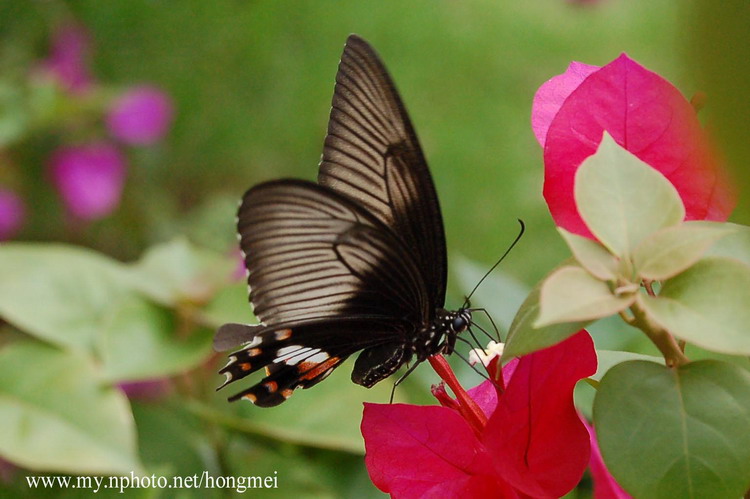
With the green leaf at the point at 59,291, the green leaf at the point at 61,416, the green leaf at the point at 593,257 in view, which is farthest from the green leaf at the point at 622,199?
the green leaf at the point at 59,291

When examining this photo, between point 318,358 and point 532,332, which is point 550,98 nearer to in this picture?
point 532,332

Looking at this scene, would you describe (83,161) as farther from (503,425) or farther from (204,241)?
(503,425)

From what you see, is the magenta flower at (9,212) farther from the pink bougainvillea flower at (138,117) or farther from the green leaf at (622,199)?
the green leaf at (622,199)

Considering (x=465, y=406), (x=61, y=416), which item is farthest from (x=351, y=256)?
(x=61, y=416)

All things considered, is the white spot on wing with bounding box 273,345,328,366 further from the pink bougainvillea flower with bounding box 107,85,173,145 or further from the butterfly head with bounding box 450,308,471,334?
the pink bougainvillea flower with bounding box 107,85,173,145


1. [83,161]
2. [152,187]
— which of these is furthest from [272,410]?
[152,187]

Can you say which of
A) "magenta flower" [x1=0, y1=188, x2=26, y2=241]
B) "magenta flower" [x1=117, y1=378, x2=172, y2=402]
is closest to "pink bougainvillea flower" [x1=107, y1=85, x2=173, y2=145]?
"magenta flower" [x1=0, y1=188, x2=26, y2=241]
